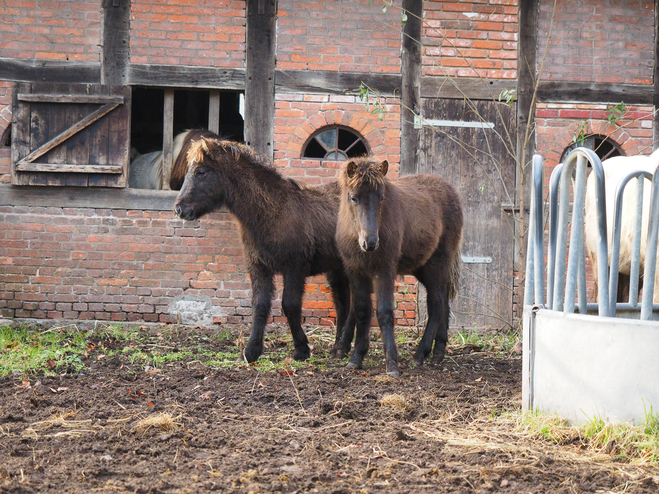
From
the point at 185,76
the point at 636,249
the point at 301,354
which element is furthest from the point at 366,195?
the point at 185,76

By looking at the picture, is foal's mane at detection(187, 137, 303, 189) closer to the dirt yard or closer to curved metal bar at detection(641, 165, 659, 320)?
the dirt yard

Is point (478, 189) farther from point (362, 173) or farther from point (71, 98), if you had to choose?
point (71, 98)

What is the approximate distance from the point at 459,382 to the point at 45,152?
579 centimetres

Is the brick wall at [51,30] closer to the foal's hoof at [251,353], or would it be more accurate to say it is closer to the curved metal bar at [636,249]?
the foal's hoof at [251,353]

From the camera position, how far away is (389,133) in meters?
8.63

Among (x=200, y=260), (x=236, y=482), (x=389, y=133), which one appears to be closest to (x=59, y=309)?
(x=200, y=260)

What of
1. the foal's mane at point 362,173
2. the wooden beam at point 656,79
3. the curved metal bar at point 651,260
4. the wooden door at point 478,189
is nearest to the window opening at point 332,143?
the wooden door at point 478,189

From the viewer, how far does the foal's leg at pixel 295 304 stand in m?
6.23

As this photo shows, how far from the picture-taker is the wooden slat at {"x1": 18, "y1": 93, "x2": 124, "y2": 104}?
822 centimetres

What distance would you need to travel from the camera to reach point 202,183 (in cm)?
620

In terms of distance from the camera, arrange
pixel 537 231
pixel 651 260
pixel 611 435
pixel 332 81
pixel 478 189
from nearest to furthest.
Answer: pixel 611 435
pixel 651 260
pixel 537 231
pixel 332 81
pixel 478 189

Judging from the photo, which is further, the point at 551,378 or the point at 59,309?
the point at 59,309

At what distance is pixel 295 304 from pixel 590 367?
10.3ft

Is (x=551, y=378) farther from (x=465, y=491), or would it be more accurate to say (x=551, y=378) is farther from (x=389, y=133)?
(x=389, y=133)
